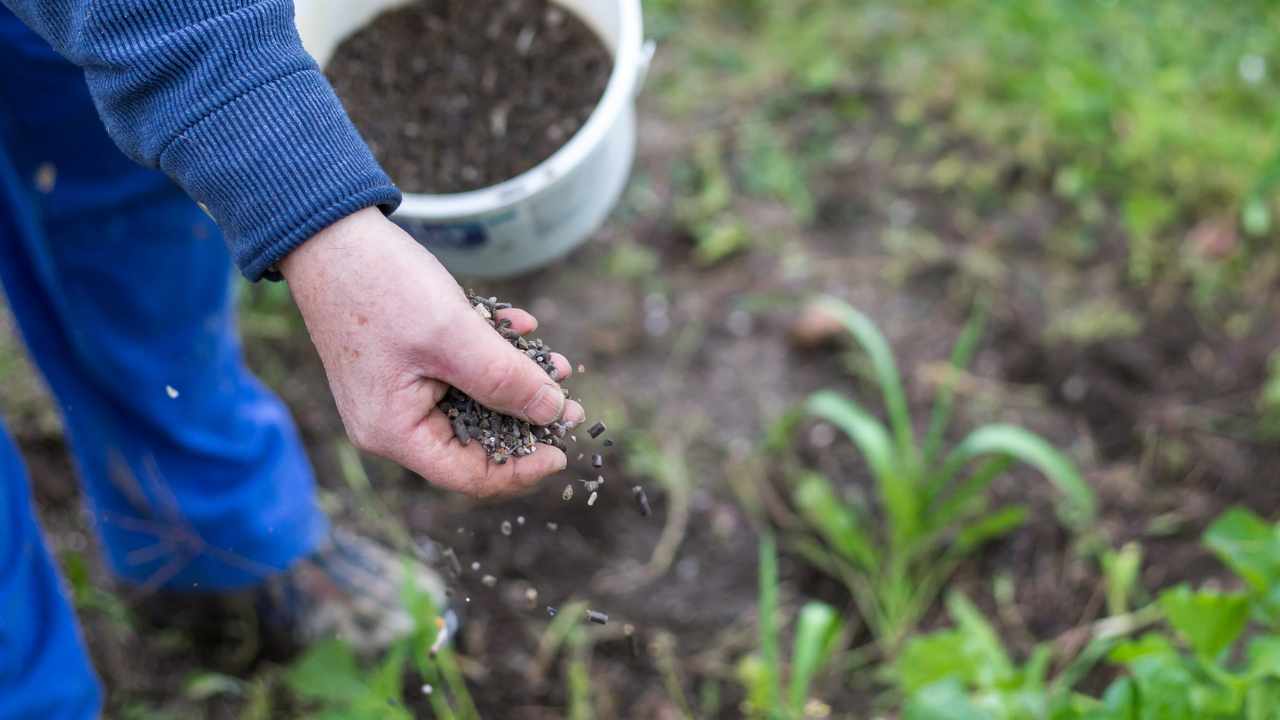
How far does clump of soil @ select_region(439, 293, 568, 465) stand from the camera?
2.71ft

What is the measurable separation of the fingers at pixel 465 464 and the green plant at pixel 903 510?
76 cm

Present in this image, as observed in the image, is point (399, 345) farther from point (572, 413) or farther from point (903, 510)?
point (903, 510)

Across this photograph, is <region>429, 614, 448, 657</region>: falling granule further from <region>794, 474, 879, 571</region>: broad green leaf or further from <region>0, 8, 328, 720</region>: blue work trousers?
<region>794, 474, 879, 571</region>: broad green leaf

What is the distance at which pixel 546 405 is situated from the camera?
2.64ft

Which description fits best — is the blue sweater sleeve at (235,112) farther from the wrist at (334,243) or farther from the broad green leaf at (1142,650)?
the broad green leaf at (1142,650)

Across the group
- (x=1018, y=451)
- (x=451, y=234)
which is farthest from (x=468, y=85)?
(x=1018, y=451)

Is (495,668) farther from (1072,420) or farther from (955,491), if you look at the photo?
(1072,420)

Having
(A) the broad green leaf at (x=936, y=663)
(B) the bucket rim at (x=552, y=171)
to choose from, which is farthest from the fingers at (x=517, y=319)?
(A) the broad green leaf at (x=936, y=663)

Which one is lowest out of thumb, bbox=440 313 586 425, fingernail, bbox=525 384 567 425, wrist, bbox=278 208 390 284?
fingernail, bbox=525 384 567 425

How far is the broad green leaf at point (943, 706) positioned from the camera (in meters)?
1.03

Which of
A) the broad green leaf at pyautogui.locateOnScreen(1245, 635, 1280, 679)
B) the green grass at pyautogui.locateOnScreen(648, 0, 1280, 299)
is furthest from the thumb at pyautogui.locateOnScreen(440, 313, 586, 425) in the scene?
the green grass at pyautogui.locateOnScreen(648, 0, 1280, 299)

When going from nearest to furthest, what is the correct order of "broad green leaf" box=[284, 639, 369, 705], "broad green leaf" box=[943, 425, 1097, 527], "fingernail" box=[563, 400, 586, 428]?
1. "fingernail" box=[563, 400, 586, 428]
2. "broad green leaf" box=[284, 639, 369, 705]
3. "broad green leaf" box=[943, 425, 1097, 527]

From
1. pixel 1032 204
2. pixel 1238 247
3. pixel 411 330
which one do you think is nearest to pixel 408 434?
pixel 411 330

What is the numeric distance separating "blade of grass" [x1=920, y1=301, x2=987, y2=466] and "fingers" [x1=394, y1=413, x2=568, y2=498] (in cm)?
89
